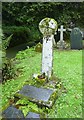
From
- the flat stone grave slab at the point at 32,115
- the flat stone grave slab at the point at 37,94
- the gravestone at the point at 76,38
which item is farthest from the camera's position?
the gravestone at the point at 76,38

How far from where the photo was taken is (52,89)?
4969mm

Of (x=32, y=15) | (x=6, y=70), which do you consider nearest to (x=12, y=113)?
(x=6, y=70)

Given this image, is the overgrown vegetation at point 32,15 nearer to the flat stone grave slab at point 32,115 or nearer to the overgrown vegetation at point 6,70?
the overgrown vegetation at point 6,70

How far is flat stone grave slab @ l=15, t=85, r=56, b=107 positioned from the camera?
4.57 metres

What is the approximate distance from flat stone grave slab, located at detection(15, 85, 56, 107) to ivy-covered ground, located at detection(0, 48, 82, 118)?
13cm

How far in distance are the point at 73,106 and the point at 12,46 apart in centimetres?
824

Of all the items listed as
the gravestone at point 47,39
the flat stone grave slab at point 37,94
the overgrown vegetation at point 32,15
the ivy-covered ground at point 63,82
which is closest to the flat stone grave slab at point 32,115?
the ivy-covered ground at point 63,82

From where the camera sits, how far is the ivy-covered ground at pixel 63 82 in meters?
4.61

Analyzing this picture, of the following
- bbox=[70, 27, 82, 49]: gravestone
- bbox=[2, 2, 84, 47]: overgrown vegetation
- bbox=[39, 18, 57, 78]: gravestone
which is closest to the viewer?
bbox=[39, 18, 57, 78]: gravestone

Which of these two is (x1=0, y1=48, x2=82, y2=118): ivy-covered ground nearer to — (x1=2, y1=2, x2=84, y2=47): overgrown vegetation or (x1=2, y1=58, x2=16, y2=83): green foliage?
(x1=2, y1=58, x2=16, y2=83): green foliage

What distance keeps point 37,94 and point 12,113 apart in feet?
2.38

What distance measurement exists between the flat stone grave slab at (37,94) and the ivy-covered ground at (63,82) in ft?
0.43

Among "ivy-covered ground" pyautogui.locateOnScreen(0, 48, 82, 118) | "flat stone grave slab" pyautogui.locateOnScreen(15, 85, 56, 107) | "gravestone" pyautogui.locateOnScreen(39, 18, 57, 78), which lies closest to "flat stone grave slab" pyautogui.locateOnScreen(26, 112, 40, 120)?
"ivy-covered ground" pyautogui.locateOnScreen(0, 48, 82, 118)

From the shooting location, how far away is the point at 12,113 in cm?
423
